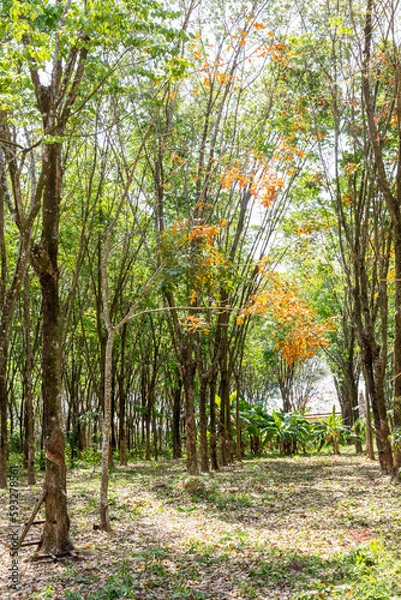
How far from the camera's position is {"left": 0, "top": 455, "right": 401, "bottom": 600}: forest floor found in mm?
5535

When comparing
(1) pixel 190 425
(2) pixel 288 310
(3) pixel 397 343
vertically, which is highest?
(2) pixel 288 310

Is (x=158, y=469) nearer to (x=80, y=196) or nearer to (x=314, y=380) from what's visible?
(x=80, y=196)

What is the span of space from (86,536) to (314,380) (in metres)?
32.1

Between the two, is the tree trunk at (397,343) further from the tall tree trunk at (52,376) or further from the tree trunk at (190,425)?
the tall tree trunk at (52,376)

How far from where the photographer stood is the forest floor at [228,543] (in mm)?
5535

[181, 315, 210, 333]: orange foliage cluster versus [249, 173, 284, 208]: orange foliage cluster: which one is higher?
[249, 173, 284, 208]: orange foliage cluster

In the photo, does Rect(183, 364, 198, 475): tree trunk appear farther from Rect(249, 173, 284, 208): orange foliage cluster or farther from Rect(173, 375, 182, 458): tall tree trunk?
Rect(173, 375, 182, 458): tall tree trunk

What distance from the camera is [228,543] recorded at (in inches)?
293

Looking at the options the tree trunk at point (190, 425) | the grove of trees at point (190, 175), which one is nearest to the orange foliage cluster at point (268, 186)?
the grove of trees at point (190, 175)

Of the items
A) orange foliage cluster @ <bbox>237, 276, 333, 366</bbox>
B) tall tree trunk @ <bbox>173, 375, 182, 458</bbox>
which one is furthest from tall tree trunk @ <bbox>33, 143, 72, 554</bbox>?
tall tree trunk @ <bbox>173, 375, 182, 458</bbox>

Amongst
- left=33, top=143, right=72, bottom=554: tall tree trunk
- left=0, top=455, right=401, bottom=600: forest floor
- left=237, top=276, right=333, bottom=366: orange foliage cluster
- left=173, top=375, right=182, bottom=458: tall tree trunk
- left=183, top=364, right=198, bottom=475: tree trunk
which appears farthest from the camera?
left=173, top=375, right=182, bottom=458: tall tree trunk

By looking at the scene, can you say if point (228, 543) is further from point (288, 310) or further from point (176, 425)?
point (176, 425)

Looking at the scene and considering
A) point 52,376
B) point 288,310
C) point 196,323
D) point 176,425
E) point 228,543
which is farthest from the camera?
point 176,425

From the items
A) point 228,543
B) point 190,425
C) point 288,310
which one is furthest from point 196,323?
point 228,543
